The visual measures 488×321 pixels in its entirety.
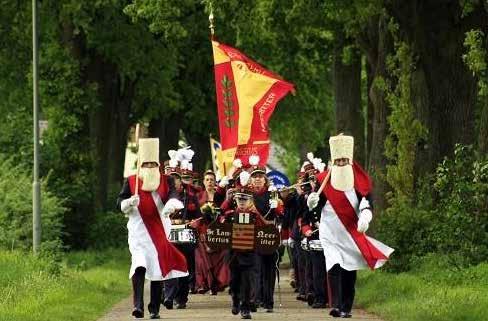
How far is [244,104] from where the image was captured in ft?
86.3

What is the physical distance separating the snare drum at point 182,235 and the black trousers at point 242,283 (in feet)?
5.93

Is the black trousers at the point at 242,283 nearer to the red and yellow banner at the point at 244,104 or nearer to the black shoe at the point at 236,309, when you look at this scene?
the black shoe at the point at 236,309

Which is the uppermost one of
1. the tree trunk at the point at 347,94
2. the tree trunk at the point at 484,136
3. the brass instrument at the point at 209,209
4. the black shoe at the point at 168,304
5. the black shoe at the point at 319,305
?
the tree trunk at the point at 347,94

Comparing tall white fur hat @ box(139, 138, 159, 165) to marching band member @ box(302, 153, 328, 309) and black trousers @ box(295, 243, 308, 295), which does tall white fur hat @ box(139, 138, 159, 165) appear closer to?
marching band member @ box(302, 153, 328, 309)

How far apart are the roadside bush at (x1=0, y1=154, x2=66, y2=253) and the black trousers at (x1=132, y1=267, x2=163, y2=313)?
8473 mm

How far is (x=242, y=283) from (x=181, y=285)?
2.19 m

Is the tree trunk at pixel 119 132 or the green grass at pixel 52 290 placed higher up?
the tree trunk at pixel 119 132

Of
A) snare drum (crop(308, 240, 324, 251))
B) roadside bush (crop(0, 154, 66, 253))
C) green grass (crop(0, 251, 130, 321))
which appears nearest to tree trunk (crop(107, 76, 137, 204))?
roadside bush (crop(0, 154, 66, 253))

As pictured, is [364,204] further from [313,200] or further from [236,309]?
[236,309]

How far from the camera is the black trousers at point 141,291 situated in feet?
62.4

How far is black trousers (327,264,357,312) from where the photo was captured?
63.1 feet

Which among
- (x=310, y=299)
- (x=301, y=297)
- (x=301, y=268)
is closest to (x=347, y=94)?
(x=301, y=268)

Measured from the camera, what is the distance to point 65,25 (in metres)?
38.1

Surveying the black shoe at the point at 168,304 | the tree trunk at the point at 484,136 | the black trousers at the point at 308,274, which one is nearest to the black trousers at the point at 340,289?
the black shoe at the point at 168,304
